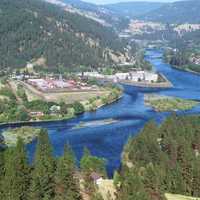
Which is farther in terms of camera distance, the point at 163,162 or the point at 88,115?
the point at 88,115

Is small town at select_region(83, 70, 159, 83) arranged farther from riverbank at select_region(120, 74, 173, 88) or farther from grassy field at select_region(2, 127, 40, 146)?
grassy field at select_region(2, 127, 40, 146)

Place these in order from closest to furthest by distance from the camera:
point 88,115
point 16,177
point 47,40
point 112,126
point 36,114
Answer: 1. point 16,177
2. point 112,126
3. point 36,114
4. point 88,115
5. point 47,40

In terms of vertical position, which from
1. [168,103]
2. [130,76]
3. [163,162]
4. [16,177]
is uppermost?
[16,177]

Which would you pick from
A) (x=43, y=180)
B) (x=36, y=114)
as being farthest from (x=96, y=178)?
(x=36, y=114)

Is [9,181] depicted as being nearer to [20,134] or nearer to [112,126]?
[20,134]

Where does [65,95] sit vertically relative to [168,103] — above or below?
above

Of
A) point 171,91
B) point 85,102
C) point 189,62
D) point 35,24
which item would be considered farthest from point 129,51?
point 85,102
